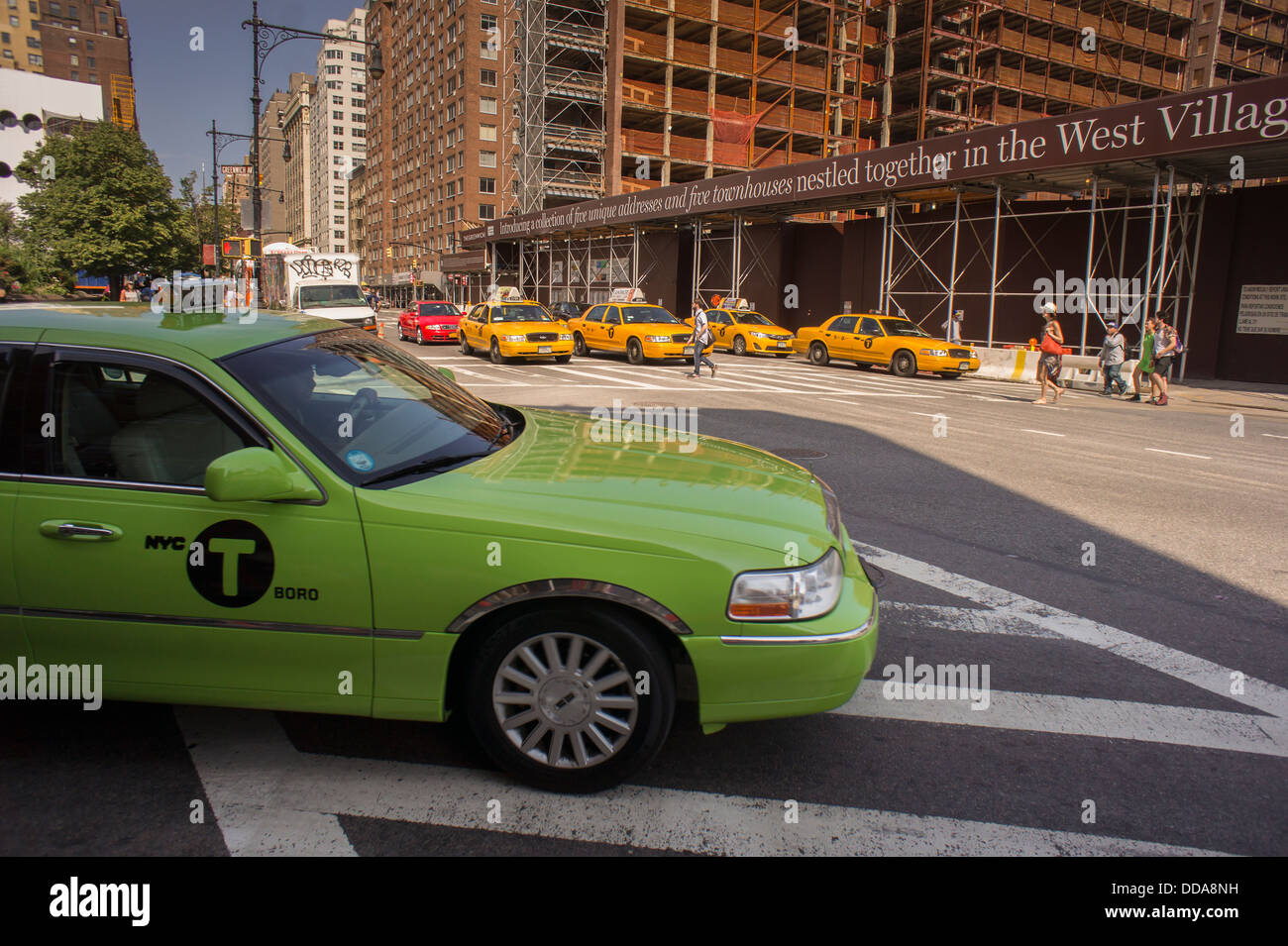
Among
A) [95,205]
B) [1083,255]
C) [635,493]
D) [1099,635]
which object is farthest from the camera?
[95,205]

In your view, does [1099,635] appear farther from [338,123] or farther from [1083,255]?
[338,123]

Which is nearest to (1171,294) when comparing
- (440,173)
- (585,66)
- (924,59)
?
(924,59)

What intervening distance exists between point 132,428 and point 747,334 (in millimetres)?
28613

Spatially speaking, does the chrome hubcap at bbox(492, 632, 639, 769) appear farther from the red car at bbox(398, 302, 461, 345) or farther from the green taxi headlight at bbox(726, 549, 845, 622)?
the red car at bbox(398, 302, 461, 345)

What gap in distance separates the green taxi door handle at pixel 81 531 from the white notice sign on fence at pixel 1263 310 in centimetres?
2769

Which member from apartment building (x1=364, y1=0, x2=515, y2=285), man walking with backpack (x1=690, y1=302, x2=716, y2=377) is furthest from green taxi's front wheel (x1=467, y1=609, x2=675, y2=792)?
apartment building (x1=364, y1=0, x2=515, y2=285)

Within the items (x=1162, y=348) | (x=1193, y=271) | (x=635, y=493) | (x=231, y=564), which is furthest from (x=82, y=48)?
(x=635, y=493)

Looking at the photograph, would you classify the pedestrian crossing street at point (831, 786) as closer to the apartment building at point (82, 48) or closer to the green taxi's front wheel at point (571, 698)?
the green taxi's front wheel at point (571, 698)

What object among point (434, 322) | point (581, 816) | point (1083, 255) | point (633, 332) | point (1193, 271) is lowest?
point (581, 816)

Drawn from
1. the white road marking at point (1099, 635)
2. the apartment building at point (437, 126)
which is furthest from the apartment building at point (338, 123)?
the white road marking at point (1099, 635)

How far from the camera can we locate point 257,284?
1563 inches

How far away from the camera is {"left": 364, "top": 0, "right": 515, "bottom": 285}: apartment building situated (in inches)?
3401

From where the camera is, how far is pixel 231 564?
3.10 m
